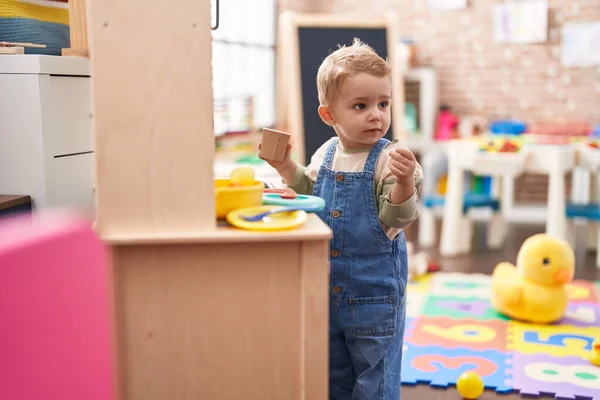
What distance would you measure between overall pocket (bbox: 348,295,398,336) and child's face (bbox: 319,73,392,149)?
332mm

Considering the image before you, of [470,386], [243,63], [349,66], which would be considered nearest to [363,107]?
[349,66]

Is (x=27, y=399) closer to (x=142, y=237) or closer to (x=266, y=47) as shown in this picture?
(x=142, y=237)

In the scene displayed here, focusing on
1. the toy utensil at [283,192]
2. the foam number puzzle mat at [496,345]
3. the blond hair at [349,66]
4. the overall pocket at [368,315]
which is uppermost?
the blond hair at [349,66]

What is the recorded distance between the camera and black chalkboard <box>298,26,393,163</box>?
3162 millimetres

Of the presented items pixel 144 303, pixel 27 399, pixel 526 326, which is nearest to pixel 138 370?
pixel 144 303

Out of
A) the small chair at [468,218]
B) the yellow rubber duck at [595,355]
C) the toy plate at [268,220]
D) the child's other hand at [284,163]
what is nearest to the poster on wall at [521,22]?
the small chair at [468,218]

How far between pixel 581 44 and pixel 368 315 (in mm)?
4155

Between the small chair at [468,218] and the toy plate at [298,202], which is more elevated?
the toy plate at [298,202]

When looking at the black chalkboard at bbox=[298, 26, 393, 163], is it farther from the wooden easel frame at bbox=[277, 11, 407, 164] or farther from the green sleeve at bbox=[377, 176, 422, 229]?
the green sleeve at bbox=[377, 176, 422, 229]

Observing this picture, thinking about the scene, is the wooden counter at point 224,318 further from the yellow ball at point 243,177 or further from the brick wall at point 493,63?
the brick wall at point 493,63

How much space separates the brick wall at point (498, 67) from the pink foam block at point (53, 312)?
4626mm

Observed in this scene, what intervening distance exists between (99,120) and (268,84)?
4.35 m

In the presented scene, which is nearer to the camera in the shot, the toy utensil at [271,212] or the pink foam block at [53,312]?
the pink foam block at [53,312]

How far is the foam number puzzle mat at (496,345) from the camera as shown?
2.26 metres
